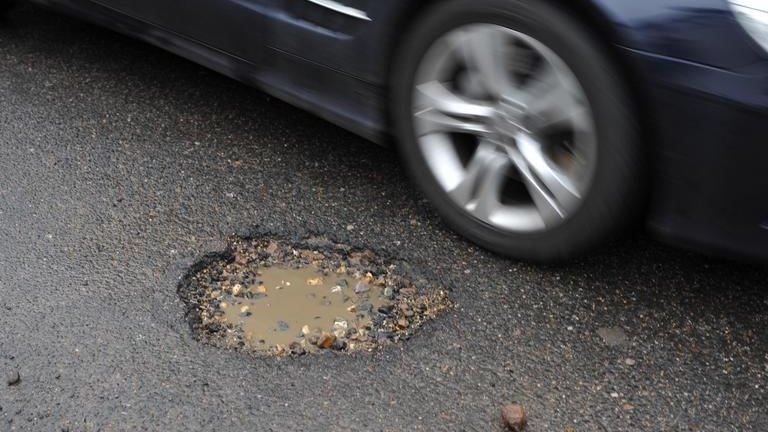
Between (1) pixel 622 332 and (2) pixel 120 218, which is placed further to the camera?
(2) pixel 120 218

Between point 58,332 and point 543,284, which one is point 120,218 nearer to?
point 58,332

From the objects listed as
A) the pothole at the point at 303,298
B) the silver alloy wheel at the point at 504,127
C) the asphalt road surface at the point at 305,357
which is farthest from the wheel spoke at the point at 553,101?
the pothole at the point at 303,298

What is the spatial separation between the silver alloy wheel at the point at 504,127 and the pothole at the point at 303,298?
1.17ft

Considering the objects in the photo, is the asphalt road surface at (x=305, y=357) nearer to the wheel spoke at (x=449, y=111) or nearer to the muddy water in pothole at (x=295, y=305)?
the muddy water in pothole at (x=295, y=305)

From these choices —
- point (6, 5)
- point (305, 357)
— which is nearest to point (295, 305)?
point (305, 357)

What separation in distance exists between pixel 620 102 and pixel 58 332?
67.4 inches

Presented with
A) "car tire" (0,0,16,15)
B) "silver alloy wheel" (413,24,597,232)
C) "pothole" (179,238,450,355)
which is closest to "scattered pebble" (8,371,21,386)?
"pothole" (179,238,450,355)

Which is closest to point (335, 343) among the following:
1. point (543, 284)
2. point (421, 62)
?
point (543, 284)

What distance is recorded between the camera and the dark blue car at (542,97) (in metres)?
2.23

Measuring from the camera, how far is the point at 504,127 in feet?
9.00

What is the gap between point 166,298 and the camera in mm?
2732

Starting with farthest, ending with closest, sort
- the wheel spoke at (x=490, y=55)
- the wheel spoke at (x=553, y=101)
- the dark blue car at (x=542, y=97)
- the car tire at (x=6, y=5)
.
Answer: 1. the car tire at (x=6, y=5)
2. the wheel spoke at (x=490, y=55)
3. the wheel spoke at (x=553, y=101)
4. the dark blue car at (x=542, y=97)

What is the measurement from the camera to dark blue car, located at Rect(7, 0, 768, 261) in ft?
7.32

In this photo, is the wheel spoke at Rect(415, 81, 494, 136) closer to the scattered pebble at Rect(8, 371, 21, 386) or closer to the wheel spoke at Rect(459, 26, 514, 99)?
the wheel spoke at Rect(459, 26, 514, 99)
